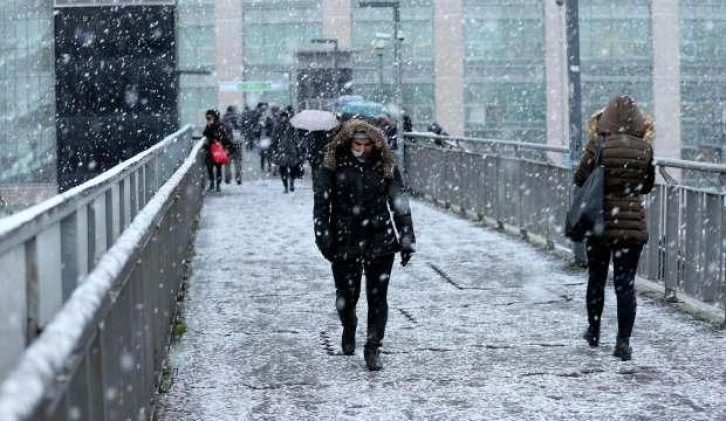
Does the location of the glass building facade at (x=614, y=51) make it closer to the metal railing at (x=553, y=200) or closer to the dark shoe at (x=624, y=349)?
the metal railing at (x=553, y=200)

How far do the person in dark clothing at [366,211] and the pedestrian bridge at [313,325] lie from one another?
64 cm

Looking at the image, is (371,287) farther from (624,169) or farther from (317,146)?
(317,146)

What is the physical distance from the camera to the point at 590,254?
8.05 metres

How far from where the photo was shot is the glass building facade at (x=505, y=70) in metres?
52.7

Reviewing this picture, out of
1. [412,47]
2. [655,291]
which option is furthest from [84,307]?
[412,47]

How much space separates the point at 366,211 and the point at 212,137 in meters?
17.6

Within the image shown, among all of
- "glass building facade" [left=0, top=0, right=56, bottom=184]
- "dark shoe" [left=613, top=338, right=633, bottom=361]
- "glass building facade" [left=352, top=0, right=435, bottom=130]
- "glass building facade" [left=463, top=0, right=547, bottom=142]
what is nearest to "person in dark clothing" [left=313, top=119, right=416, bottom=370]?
"dark shoe" [left=613, top=338, right=633, bottom=361]

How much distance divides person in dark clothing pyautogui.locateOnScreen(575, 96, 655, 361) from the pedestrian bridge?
414 mm

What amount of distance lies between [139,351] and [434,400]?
78.3 inches

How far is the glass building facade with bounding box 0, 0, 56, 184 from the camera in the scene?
26.3 m

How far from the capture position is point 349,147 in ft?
Result: 24.7

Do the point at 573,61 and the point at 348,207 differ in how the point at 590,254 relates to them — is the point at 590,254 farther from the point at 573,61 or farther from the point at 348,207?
the point at 573,61

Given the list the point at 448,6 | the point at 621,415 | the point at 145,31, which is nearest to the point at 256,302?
the point at 621,415

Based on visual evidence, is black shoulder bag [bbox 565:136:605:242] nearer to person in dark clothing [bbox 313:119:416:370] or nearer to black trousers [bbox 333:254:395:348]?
person in dark clothing [bbox 313:119:416:370]
